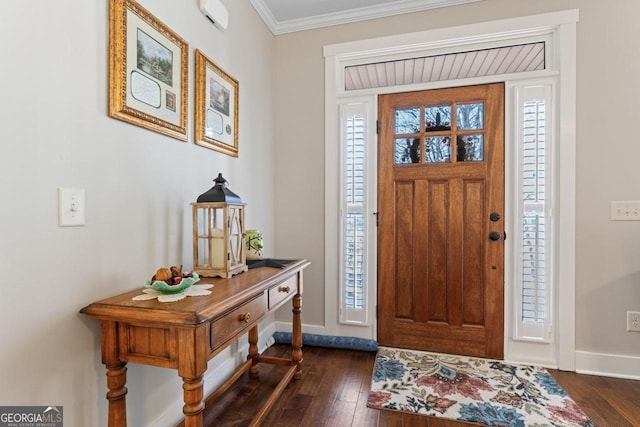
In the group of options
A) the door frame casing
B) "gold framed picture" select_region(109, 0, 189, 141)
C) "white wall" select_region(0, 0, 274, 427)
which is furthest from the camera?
the door frame casing

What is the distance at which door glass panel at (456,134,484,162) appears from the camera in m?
2.41

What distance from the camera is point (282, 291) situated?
1775 mm

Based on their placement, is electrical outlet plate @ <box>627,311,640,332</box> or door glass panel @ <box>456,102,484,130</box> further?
door glass panel @ <box>456,102,484,130</box>

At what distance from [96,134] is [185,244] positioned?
68 centimetres

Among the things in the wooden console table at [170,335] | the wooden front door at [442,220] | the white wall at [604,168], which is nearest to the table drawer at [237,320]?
the wooden console table at [170,335]

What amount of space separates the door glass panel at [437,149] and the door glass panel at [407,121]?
0.50ft

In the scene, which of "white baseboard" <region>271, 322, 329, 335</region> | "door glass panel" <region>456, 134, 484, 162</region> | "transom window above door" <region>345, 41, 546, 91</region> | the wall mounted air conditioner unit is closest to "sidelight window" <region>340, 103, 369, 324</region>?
"white baseboard" <region>271, 322, 329, 335</region>

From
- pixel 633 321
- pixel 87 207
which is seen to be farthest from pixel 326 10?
pixel 633 321

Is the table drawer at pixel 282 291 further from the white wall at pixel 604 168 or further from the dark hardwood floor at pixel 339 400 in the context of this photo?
the white wall at pixel 604 168

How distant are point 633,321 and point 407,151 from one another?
1.94 m

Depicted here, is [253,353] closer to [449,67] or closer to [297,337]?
[297,337]

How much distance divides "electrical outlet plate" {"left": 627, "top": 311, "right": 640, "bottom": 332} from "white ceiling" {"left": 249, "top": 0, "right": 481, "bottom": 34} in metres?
2.52

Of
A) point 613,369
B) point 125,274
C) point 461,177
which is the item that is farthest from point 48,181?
point 613,369

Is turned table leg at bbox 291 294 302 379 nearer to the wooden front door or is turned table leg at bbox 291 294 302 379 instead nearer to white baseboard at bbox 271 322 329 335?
white baseboard at bbox 271 322 329 335
